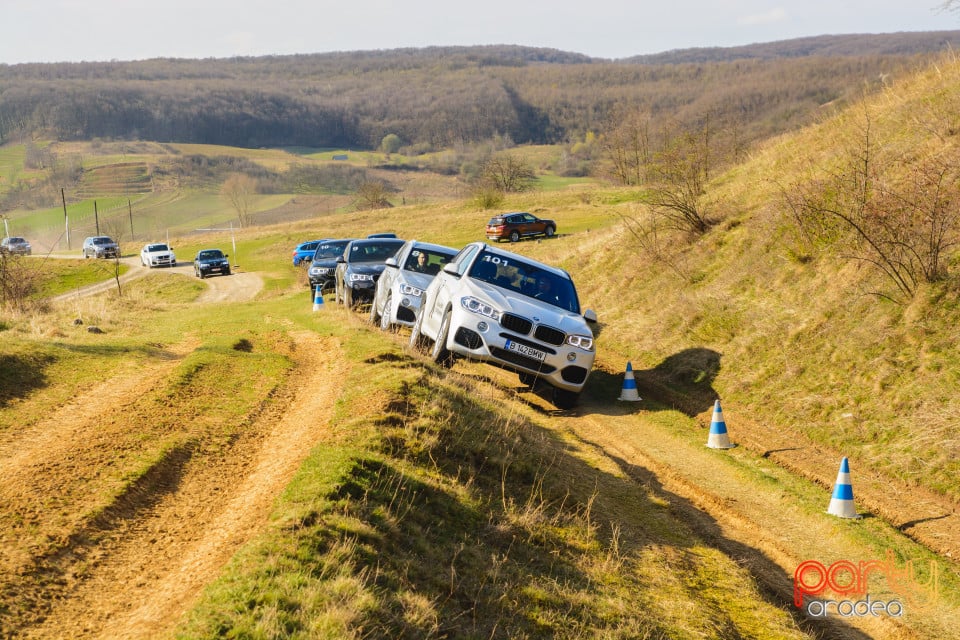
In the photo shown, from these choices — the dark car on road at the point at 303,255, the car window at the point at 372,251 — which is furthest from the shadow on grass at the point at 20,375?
the dark car on road at the point at 303,255

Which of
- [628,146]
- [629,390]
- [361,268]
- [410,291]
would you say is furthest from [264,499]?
[628,146]

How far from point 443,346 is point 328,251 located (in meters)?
14.3

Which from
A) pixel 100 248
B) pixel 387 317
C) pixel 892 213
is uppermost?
pixel 892 213

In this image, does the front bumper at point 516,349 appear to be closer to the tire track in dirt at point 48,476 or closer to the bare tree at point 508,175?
the tire track in dirt at point 48,476

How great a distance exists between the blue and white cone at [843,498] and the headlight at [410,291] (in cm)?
775

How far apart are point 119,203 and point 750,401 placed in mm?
142650

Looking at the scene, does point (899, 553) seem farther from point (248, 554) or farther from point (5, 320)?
point (5, 320)

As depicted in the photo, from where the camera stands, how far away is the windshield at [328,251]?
2464cm

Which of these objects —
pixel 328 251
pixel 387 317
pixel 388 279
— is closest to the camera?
pixel 387 317

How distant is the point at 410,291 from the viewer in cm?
1419

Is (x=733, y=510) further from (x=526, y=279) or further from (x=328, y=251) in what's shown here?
(x=328, y=251)

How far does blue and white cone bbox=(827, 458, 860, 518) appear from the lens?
814 cm

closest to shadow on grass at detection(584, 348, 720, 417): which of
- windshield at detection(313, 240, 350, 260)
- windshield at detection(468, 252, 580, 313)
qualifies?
windshield at detection(468, 252, 580, 313)

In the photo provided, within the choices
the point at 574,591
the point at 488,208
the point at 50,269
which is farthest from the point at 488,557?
the point at 488,208
